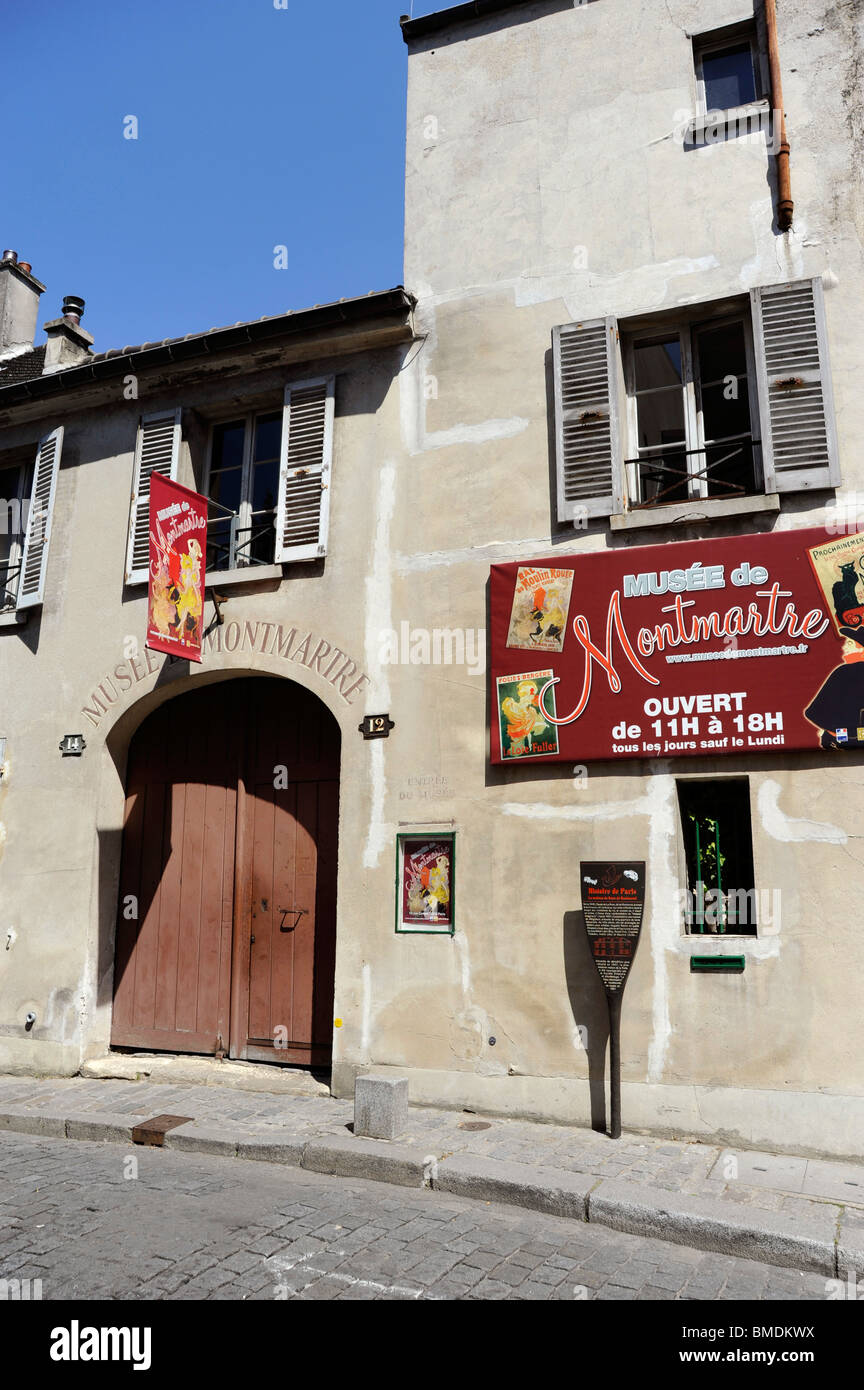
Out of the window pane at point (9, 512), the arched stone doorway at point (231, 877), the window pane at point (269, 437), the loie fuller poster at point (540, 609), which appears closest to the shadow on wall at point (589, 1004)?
the loie fuller poster at point (540, 609)

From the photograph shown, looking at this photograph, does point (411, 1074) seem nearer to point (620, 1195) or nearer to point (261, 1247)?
point (620, 1195)

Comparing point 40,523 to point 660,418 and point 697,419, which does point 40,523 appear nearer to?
point 660,418

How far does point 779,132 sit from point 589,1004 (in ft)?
21.1

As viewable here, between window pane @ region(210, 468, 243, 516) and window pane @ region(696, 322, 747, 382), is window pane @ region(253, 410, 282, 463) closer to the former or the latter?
window pane @ region(210, 468, 243, 516)

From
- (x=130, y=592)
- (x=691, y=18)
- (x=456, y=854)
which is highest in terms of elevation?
(x=691, y=18)

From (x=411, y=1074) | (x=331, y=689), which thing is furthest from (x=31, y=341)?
(x=411, y=1074)

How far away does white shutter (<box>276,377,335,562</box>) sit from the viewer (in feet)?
27.0

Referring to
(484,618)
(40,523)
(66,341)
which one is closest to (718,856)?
(484,618)

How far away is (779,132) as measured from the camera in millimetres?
7230

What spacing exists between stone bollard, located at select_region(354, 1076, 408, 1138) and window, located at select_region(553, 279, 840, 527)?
13.6 feet

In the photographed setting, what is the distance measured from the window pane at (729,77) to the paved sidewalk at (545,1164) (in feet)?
25.0

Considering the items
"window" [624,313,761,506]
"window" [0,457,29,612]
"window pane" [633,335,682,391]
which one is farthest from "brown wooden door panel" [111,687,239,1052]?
"window pane" [633,335,682,391]
